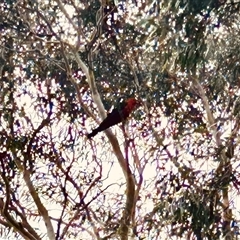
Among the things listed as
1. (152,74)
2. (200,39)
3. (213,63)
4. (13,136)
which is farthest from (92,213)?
(200,39)

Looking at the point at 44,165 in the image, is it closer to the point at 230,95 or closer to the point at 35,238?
the point at 35,238

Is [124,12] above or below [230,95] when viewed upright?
above

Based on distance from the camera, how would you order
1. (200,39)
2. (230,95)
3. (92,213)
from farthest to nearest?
1. (92,213)
2. (230,95)
3. (200,39)

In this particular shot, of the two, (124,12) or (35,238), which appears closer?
(35,238)

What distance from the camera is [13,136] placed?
336 centimetres

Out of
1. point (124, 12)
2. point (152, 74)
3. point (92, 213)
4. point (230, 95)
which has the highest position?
point (124, 12)

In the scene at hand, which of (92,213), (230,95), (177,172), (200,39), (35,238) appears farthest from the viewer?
(92,213)

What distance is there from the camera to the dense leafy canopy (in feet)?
9.61

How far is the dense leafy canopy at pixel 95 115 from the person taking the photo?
9.61 ft

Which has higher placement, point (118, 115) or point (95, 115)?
point (95, 115)

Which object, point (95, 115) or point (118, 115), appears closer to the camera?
point (118, 115)

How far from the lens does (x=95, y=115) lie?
351 centimetres

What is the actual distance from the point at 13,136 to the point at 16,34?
712 millimetres

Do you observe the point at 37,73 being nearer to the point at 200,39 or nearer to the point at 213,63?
the point at 213,63
